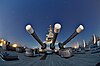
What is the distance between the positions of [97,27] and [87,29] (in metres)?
0.10

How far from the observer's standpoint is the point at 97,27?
Result: 183 cm

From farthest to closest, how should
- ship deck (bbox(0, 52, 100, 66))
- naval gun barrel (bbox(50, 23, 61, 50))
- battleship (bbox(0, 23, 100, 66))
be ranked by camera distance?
ship deck (bbox(0, 52, 100, 66)) → battleship (bbox(0, 23, 100, 66)) → naval gun barrel (bbox(50, 23, 61, 50))

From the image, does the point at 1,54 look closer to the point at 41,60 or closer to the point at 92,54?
the point at 41,60

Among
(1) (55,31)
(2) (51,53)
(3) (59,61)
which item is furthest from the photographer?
(3) (59,61)

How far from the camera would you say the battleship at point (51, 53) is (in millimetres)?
1835

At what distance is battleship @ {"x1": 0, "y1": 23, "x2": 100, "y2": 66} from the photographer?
183 cm

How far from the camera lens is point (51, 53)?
188cm

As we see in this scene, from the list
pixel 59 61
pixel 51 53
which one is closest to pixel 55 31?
pixel 51 53

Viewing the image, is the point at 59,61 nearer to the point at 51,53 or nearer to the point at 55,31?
the point at 51,53

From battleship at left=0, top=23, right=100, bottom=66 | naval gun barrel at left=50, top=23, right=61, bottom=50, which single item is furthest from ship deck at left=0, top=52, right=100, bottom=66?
naval gun barrel at left=50, top=23, right=61, bottom=50

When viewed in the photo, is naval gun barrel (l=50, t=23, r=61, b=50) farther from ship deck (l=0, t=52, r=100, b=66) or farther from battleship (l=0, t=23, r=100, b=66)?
ship deck (l=0, t=52, r=100, b=66)

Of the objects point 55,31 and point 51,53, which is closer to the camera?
point 55,31

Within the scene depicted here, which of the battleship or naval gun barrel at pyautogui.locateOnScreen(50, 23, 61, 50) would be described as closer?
naval gun barrel at pyautogui.locateOnScreen(50, 23, 61, 50)

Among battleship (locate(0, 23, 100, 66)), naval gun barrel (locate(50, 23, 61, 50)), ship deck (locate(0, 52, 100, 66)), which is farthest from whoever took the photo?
ship deck (locate(0, 52, 100, 66))
